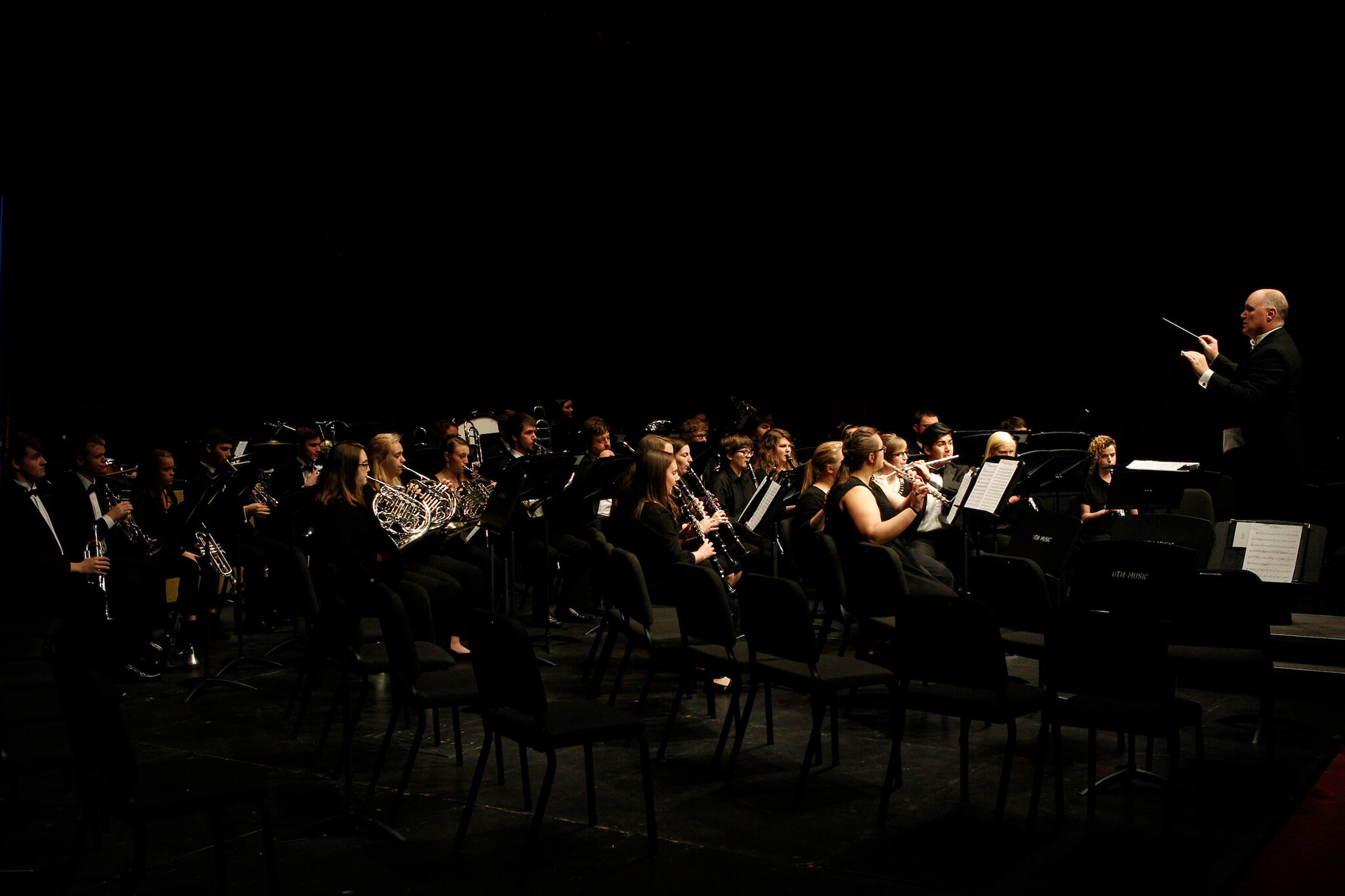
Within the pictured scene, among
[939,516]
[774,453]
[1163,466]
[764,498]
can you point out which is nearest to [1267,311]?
[1163,466]

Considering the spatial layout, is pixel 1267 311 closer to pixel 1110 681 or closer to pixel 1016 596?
pixel 1016 596

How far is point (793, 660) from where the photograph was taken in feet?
13.9

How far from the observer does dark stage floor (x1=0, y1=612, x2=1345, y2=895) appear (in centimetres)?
325

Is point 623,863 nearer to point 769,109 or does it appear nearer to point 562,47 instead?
point 562,47

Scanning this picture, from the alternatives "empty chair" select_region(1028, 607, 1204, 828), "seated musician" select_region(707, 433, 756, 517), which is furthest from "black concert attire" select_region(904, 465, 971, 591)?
"empty chair" select_region(1028, 607, 1204, 828)

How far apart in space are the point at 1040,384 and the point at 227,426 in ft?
28.4

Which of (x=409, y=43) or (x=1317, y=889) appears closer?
(x=1317, y=889)

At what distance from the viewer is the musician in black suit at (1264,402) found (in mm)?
5828

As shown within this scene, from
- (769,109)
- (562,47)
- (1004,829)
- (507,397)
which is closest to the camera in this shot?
(1004,829)

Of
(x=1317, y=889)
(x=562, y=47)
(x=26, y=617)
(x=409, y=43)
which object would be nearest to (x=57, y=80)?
(x=409, y=43)

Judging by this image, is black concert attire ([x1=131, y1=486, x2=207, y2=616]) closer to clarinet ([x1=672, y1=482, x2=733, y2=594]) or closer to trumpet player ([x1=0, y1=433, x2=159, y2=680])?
trumpet player ([x1=0, y1=433, x2=159, y2=680])

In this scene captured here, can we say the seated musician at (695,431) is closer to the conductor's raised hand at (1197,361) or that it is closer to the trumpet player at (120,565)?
the conductor's raised hand at (1197,361)

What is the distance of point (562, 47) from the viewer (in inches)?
356

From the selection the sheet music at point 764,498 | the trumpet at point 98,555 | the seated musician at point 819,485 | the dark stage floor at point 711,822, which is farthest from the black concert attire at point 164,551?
the seated musician at point 819,485
